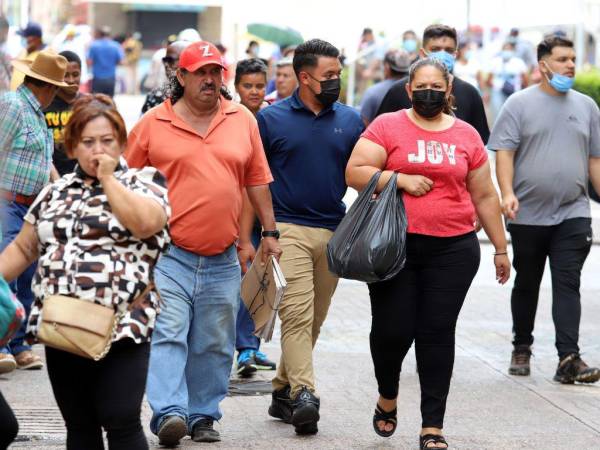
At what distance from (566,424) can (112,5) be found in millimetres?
51933

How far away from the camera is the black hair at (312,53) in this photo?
7434mm

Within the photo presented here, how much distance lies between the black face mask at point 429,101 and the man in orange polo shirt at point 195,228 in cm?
82

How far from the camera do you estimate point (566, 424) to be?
7555mm

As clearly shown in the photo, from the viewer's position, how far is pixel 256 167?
688 cm

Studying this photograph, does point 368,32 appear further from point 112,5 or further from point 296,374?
point 112,5

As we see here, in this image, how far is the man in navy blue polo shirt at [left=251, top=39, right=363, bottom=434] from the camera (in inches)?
286

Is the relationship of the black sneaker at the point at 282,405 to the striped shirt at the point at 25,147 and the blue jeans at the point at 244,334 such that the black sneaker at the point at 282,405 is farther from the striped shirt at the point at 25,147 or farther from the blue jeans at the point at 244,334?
the striped shirt at the point at 25,147

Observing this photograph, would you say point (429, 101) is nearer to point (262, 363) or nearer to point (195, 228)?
point (195, 228)

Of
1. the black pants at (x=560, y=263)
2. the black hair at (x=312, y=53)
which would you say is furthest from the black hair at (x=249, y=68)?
the black pants at (x=560, y=263)

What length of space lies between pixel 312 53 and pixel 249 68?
159cm

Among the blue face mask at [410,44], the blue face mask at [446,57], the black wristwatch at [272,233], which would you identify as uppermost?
the blue face mask at [446,57]

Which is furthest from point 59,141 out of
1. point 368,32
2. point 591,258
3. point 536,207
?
point 368,32

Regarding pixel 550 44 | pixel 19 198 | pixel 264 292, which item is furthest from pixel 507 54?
pixel 264 292

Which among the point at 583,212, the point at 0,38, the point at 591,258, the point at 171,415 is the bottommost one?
the point at 591,258
